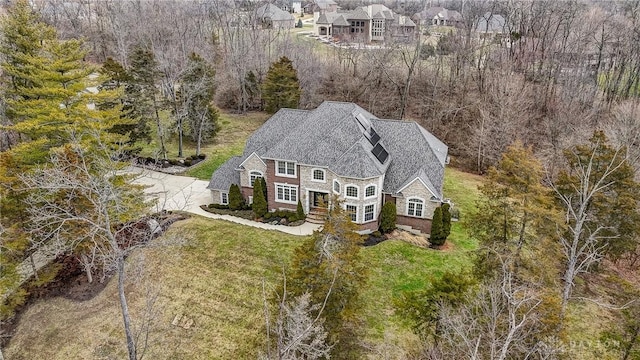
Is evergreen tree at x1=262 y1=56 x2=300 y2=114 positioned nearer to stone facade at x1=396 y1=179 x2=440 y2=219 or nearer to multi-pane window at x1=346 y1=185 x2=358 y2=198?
multi-pane window at x1=346 y1=185 x2=358 y2=198

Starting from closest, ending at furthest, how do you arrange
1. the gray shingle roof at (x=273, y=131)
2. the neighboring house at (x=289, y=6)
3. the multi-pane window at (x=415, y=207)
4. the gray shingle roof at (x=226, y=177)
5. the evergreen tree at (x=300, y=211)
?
1. the multi-pane window at (x=415, y=207)
2. the evergreen tree at (x=300, y=211)
3. the gray shingle roof at (x=273, y=131)
4. the gray shingle roof at (x=226, y=177)
5. the neighboring house at (x=289, y=6)

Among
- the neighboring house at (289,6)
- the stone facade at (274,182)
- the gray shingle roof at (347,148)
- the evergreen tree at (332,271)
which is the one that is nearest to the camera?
the evergreen tree at (332,271)

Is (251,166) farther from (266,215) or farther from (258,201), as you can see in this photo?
(266,215)

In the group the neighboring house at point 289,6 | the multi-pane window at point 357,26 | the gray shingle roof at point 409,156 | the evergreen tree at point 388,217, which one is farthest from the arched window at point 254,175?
the neighboring house at point 289,6

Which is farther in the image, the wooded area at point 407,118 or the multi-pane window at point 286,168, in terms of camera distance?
the multi-pane window at point 286,168

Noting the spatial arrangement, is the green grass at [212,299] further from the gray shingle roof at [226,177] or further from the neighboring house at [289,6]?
the neighboring house at [289,6]

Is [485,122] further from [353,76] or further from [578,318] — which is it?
[578,318]
